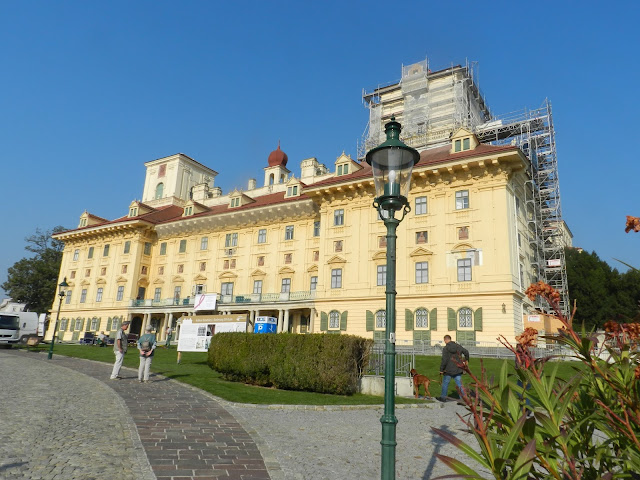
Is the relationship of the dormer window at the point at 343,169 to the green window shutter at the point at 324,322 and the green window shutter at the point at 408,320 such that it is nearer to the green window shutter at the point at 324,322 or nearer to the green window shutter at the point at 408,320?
the green window shutter at the point at 324,322

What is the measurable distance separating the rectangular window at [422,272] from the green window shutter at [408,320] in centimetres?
232

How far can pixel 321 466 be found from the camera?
6.22 m

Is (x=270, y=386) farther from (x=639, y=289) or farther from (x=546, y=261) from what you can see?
(x=639, y=289)

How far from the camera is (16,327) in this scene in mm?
30219

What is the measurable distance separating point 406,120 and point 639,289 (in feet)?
96.3

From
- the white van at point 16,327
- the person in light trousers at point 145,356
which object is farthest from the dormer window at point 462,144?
the white van at point 16,327

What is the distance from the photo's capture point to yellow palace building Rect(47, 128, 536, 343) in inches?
1182

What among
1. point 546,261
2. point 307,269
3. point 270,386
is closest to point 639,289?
point 546,261

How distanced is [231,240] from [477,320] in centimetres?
2598

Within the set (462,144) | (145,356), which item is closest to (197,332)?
(145,356)

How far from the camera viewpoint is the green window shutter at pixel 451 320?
29438 mm

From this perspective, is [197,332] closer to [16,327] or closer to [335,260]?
[335,260]

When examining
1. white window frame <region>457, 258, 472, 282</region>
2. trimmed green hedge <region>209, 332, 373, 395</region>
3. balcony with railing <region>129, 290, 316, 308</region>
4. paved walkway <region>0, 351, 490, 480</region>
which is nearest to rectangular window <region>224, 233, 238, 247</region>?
balcony with railing <region>129, 290, 316, 308</region>

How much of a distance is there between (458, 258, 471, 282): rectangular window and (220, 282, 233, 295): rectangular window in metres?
23.1
